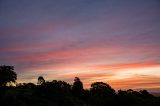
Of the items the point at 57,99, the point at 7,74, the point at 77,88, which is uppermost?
the point at 7,74

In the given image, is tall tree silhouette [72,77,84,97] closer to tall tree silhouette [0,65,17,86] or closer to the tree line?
the tree line

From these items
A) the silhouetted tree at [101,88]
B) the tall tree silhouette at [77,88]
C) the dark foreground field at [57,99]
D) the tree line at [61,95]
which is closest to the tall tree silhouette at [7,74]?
the tree line at [61,95]

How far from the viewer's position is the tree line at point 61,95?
4462 cm

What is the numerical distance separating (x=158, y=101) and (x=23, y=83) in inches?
1581

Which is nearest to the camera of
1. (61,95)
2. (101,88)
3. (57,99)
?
(57,99)

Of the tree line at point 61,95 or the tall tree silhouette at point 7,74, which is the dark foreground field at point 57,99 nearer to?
the tree line at point 61,95

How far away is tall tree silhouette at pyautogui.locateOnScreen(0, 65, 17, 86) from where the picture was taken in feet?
212

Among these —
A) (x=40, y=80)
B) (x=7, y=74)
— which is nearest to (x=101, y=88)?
(x=40, y=80)

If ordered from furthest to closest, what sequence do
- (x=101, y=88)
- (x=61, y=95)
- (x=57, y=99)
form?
(x=101, y=88) < (x=61, y=95) < (x=57, y=99)

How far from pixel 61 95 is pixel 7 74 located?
818 inches

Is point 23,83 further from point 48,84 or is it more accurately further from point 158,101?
point 158,101

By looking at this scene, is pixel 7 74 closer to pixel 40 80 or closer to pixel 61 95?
pixel 40 80

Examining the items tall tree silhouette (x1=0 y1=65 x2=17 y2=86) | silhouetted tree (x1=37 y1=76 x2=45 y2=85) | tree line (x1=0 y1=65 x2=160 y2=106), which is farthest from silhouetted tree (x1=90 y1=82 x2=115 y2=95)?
tall tree silhouette (x1=0 y1=65 x2=17 y2=86)

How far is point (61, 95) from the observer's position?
52469mm
